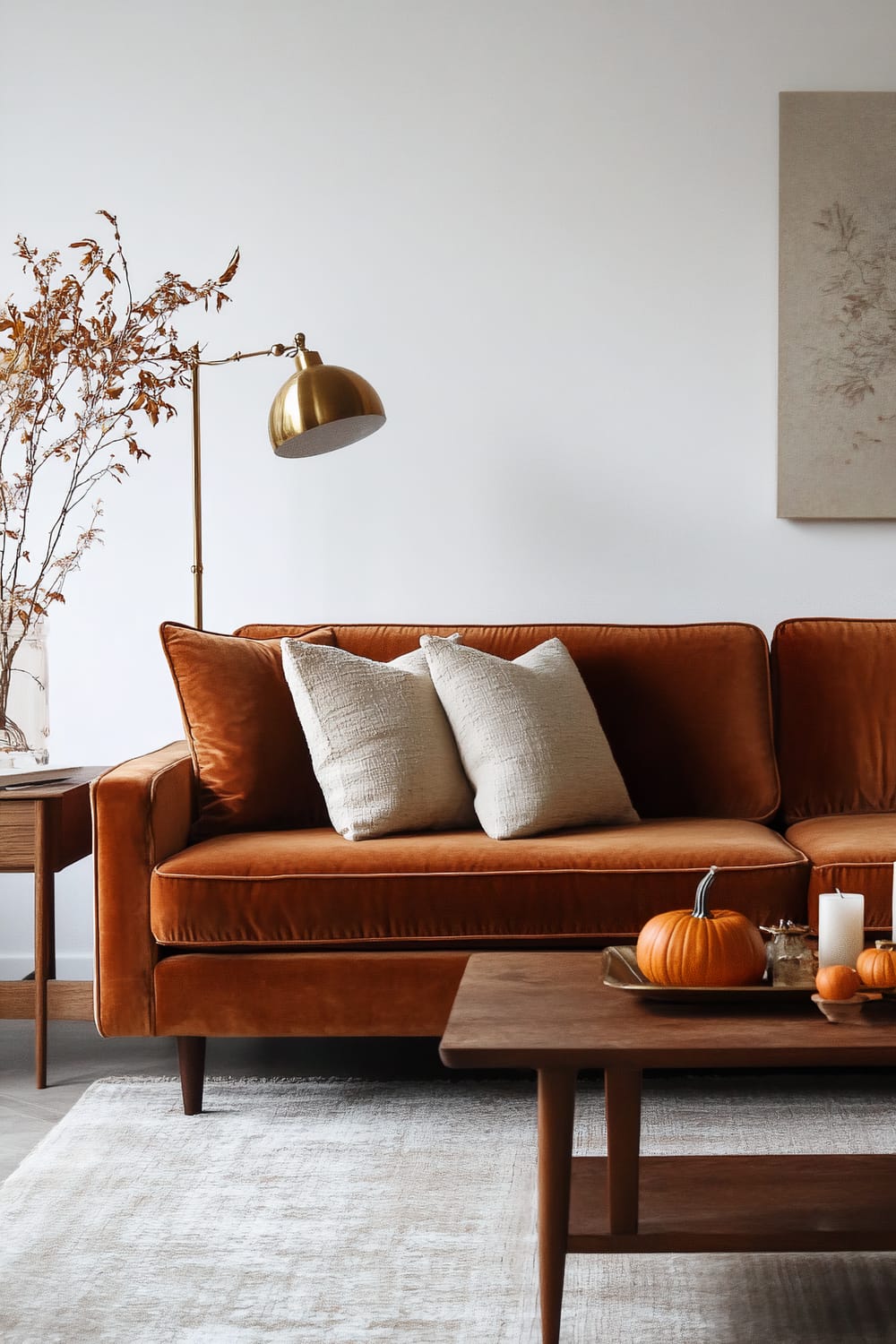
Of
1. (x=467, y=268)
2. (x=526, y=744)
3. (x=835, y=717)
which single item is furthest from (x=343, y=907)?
(x=467, y=268)

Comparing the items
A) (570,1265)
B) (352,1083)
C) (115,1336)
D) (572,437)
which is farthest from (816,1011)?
(572,437)

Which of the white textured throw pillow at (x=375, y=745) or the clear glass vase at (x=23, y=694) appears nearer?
the white textured throw pillow at (x=375, y=745)

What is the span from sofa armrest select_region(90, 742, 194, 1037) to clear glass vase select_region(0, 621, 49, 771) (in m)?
0.63

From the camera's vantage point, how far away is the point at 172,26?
11.1 ft

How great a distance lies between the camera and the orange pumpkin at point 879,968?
1.49 metres

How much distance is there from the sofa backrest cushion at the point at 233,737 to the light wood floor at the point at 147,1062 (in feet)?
1.62

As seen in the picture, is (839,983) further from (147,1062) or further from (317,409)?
(317,409)

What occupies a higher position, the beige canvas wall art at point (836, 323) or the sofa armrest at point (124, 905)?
the beige canvas wall art at point (836, 323)

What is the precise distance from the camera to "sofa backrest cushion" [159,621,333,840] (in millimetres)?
2611

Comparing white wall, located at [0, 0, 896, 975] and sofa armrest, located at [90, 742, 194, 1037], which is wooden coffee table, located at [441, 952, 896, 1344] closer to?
sofa armrest, located at [90, 742, 194, 1037]

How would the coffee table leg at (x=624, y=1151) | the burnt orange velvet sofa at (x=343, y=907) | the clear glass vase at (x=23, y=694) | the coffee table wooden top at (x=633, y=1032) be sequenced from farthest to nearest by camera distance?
the clear glass vase at (x=23, y=694) < the burnt orange velvet sofa at (x=343, y=907) < the coffee table leg at (x=624, y=1151) < the coffee table wooden top at (x=633, y=1032)

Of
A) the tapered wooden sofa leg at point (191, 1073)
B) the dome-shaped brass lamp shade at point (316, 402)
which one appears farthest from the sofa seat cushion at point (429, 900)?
the dome-shaped brass lamp shade at point (316, 402)

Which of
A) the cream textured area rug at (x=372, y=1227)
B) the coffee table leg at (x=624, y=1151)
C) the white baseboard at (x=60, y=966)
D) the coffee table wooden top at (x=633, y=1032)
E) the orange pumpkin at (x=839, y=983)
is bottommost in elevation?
the white baseboard at (x=60, y=966)

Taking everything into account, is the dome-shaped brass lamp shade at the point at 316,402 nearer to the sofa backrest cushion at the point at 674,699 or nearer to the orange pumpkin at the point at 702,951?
the sofa backrest cushion at the point at 674,699
